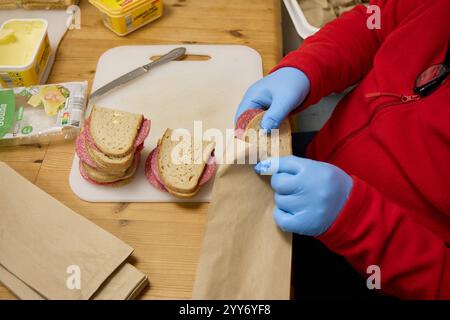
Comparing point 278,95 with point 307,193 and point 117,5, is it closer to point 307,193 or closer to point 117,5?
point 307,193

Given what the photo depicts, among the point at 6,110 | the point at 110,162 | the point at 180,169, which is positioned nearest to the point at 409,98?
the point at 180,169

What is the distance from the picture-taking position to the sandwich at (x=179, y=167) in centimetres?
72

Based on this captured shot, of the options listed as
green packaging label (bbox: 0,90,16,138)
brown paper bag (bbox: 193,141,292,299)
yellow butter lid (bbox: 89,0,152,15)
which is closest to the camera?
brown paper bag (bbox: 193,141,292,299)

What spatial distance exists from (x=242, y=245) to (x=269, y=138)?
0.19 metres

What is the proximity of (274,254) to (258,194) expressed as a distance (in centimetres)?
10

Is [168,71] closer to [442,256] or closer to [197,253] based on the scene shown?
[197,253]

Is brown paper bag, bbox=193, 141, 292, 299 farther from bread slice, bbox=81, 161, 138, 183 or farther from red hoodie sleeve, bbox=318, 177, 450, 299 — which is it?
bread slice, bbox=81, 161, 138, 183

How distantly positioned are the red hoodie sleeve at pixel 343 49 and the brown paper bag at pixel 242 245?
0.23 metres

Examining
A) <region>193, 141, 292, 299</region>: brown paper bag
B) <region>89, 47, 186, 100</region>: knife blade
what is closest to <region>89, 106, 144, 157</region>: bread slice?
<region>89, 47, 186, 100</region>: knife blade

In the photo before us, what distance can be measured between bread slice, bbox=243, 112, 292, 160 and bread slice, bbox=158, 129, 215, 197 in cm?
11

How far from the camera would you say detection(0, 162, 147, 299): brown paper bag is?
61 centimetres

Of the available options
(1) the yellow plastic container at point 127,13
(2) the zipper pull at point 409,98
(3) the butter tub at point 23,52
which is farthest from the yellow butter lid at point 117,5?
(2) the zipper pull at point 409,98

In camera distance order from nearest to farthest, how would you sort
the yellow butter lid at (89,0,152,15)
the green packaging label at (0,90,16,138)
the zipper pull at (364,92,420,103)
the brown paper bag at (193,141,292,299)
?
the brown paper bag at (193,141,292,299) < the zipper pull at (364,92,420,103) < the green packaging label at (0,90,16,138) < the yellow butter lid at (89,0,152,15)

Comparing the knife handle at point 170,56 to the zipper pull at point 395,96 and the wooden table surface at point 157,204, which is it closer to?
the wooden table surface at point 157,204
